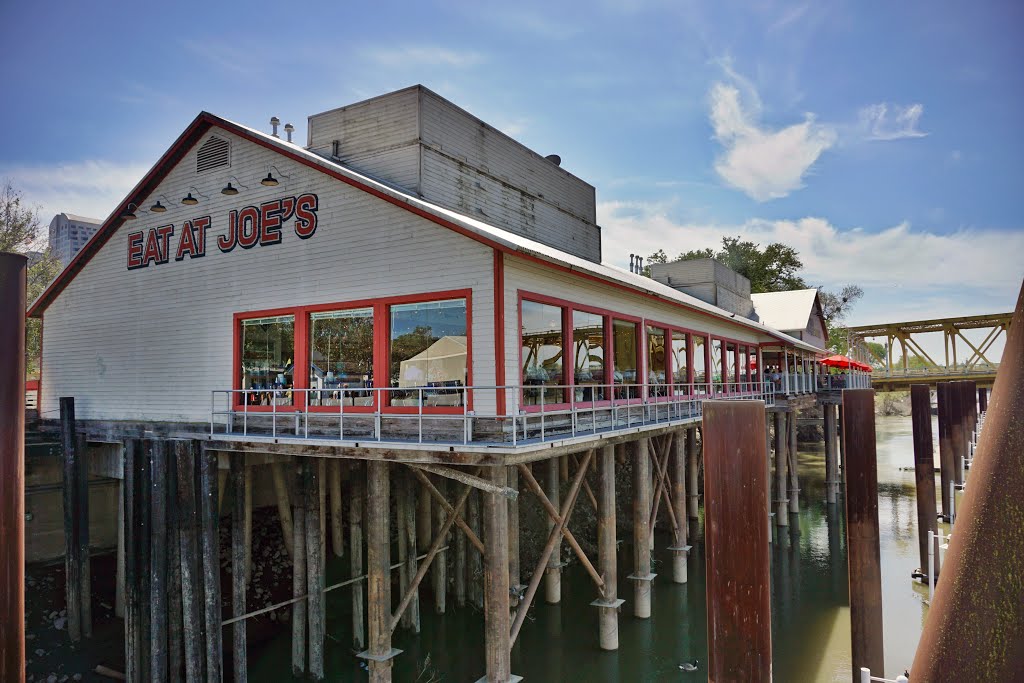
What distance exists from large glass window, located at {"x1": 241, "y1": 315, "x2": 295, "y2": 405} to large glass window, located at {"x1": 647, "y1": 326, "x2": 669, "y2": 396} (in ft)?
31.3

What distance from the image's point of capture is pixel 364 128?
53.9 feet

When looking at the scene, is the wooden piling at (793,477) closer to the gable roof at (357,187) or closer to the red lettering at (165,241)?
the gable roof at (357,187)

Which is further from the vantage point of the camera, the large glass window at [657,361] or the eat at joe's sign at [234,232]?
the large glass window at [657,361]

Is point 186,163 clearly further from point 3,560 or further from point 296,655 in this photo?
point 3,560

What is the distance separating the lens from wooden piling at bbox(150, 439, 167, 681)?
11.5 m

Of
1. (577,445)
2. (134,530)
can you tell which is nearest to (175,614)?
(134,530)

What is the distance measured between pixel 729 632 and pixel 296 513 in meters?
11.6

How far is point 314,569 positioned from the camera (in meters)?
13.2

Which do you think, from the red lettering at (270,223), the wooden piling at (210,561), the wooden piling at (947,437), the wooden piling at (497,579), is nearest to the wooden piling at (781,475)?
the wooden piling at (947,437)

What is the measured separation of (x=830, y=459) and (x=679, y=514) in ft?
48.5

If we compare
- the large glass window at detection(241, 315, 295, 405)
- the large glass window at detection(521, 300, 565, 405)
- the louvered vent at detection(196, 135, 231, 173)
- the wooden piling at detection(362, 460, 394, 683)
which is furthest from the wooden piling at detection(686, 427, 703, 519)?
the louvered vent at detection(196, 135, 231, 173)

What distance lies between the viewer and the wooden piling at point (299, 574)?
13.4m

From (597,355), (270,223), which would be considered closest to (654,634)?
(597,355)

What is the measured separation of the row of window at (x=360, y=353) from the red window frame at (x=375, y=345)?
0.02 meters
